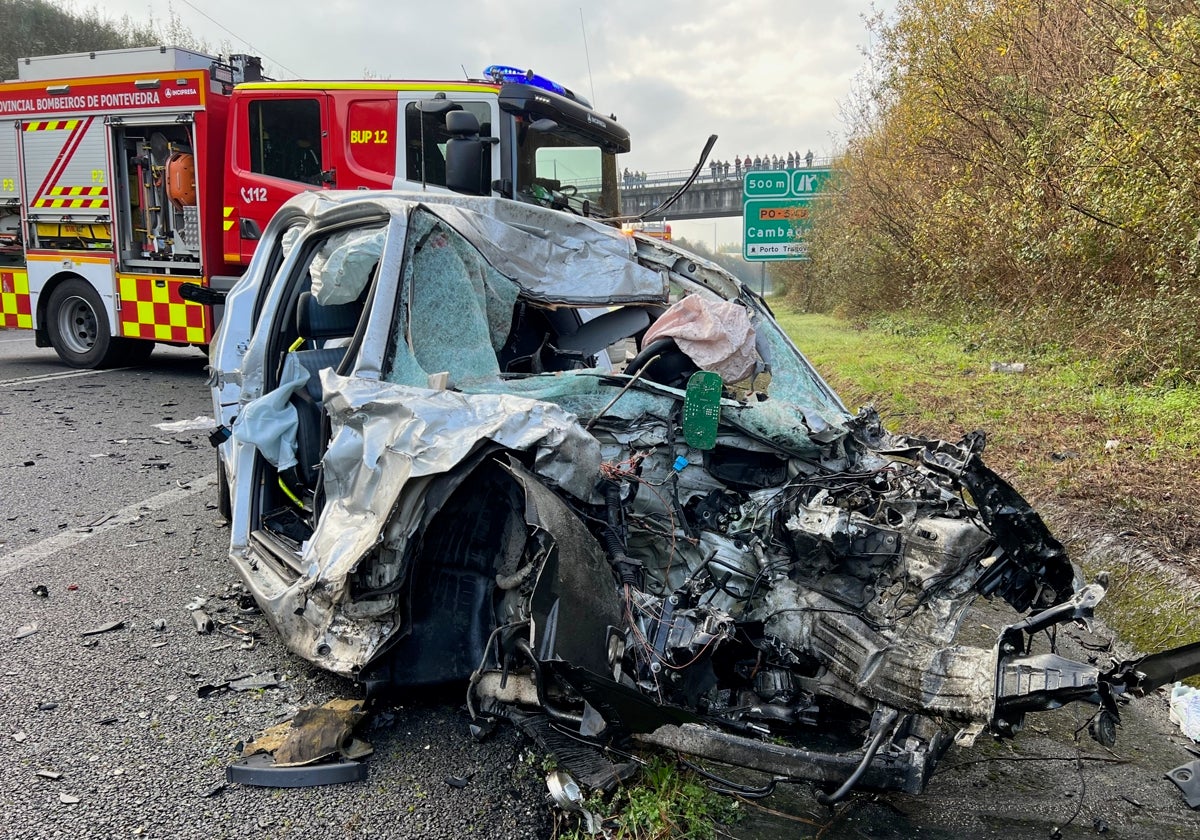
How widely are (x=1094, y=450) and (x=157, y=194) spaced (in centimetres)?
925

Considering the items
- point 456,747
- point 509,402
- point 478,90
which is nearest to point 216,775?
point 456,747

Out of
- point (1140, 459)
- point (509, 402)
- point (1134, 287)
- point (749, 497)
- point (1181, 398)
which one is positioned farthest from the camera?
point (1134, 287)

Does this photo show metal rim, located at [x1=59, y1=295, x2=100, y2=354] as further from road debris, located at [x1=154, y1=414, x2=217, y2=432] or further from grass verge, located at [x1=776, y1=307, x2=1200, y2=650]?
grass verge, located at [x1=776, y1=307, x2=1200, y2=650]

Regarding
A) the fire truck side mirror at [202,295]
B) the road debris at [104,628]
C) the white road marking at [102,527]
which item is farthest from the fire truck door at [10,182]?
the road debris at [104,628]

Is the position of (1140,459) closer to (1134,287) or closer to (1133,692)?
(1133,692)

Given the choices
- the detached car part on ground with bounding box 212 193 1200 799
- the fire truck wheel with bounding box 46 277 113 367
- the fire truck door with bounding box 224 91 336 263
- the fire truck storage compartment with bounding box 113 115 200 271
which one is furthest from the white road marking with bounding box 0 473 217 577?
the fire truck wheel with bounding box 46 277 113 367

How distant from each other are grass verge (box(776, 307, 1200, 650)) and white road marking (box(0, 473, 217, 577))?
194 inches

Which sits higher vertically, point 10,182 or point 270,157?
point 10,182

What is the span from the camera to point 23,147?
9.76 m

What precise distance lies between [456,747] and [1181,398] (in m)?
5.75

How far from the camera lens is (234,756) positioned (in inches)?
98.9

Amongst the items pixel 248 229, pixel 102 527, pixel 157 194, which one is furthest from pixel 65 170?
pixel 102 527

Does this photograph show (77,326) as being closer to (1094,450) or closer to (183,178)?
(183,178)

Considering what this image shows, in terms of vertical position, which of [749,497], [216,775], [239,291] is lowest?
[216,775]
